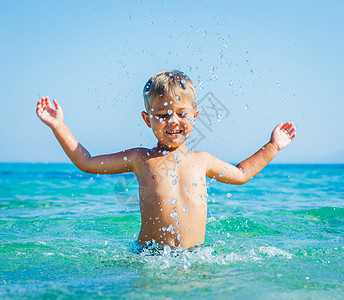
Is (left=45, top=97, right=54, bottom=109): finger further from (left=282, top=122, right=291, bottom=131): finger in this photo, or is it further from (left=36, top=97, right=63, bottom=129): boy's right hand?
(left=282, top=122, right=291, bottom=131): finger

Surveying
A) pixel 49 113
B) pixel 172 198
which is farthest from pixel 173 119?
pixel 49 113

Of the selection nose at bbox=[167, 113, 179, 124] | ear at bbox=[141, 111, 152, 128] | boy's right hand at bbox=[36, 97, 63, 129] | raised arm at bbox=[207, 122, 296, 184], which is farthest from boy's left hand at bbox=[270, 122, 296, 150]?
boy's right hand at bbox=[36, 97, 63, 129]

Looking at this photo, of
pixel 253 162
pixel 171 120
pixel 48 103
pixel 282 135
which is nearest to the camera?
pixel 171 120

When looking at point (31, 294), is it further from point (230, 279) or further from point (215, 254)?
point (215, 254)

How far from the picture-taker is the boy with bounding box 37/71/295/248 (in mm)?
2932

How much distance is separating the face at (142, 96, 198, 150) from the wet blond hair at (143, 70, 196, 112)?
0.04 meters

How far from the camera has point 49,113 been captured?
3.10 meters

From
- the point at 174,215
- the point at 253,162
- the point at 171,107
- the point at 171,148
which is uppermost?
the point at 171,107

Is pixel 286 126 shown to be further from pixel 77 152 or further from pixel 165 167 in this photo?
pixel 77 152

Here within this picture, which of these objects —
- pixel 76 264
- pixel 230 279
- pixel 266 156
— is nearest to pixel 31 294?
pixel 76 264

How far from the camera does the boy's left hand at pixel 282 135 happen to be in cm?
344

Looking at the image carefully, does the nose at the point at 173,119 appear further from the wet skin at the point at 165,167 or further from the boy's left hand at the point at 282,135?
the boy's left hand at the point at 282,135

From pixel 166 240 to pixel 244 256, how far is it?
0.61 metres

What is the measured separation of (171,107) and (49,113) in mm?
992
